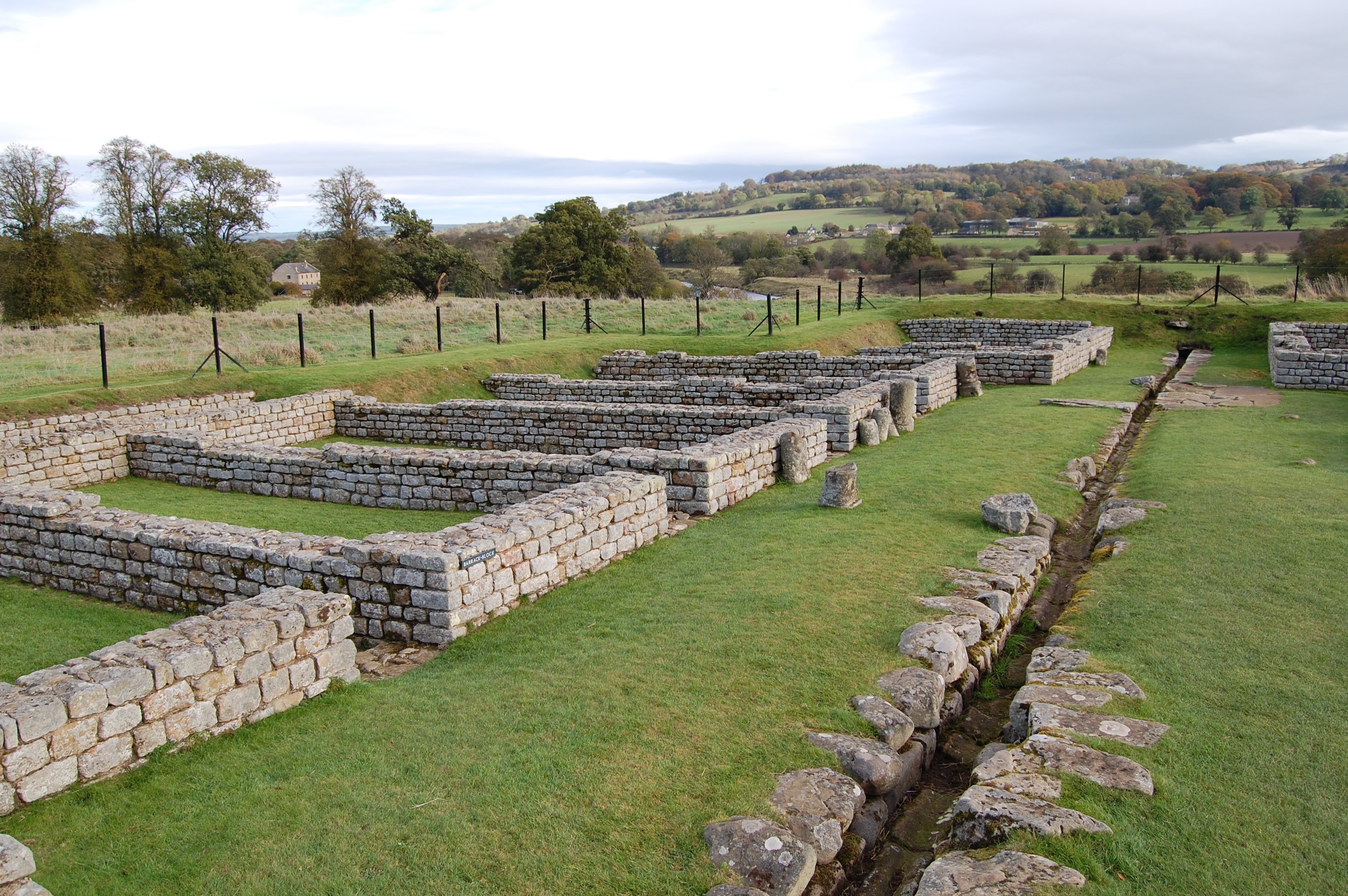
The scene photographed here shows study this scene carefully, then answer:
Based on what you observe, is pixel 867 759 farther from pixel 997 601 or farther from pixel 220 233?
pixel 220 233

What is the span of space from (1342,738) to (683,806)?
151 inches

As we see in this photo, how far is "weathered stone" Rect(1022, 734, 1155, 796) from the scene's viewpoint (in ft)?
15.2

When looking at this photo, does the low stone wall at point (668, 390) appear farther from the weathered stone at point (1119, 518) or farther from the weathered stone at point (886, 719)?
the weathered stone at point (886, 719)

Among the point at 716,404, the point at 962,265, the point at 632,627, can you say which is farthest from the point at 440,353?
the point at 962,265

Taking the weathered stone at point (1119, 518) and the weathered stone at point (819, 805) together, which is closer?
the weathered stone at point (819, 805)

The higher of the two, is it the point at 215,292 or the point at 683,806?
the point at 215,292

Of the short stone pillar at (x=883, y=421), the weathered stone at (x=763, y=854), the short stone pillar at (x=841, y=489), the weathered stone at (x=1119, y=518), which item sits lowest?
the weathered stone at (x=763, y=854)

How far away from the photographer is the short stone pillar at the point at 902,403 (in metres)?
15.7

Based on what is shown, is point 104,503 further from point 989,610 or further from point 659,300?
point 659,300

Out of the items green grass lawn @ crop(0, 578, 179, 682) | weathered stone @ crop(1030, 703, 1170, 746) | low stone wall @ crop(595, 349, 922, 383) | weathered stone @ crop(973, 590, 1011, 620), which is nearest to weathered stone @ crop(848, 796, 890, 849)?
weathered stone @ crop(1030, 703, 1170, 746)

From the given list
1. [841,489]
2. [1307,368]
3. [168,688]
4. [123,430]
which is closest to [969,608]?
[841,489]

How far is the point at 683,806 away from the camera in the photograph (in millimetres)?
4598

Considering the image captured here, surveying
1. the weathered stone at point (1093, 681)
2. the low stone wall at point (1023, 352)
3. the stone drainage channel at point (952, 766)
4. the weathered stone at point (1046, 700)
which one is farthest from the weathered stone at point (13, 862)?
the low stone wall at point (1023, 352)

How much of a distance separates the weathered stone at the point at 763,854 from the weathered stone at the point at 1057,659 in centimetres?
281
